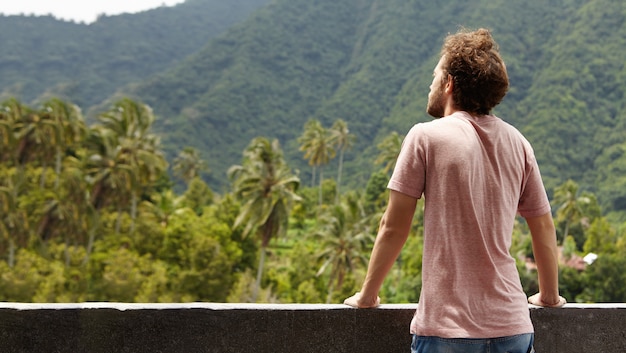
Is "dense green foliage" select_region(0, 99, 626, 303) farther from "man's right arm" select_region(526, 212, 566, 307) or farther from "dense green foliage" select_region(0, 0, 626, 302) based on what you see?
"man's right arm" select_region(526, 212, 566, 307)

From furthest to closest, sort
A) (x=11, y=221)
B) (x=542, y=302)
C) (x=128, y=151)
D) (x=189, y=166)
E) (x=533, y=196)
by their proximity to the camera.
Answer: (x=189, y=166)
(x=128, y=151)
(x=11, y=221)
(x=542, y=302)
(x=533, y=196)

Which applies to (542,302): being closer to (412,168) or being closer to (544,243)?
(544,243)

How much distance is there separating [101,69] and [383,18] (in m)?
79.3

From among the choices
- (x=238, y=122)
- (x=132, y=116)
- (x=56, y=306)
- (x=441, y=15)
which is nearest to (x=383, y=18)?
(x=441, y=15)

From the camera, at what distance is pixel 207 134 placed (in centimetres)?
11506

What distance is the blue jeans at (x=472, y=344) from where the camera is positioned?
81.3 inches

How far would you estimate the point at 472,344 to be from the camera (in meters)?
2.07

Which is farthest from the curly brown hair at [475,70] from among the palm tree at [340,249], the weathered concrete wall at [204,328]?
the palm tree at [340,249]

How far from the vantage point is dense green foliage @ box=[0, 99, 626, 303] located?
109 feet

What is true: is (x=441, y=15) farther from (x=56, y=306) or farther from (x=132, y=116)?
(x=56, y=306)

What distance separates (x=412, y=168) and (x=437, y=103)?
34 centimetres

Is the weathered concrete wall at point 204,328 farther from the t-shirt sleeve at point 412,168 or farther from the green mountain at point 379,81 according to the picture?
the green mountain at point 379,81

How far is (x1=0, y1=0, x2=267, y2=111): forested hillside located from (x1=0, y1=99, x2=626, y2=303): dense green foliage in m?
108

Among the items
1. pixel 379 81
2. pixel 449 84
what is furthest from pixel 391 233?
pixel 379 81
